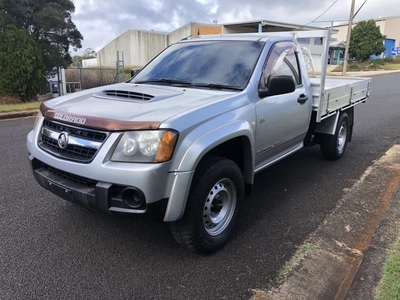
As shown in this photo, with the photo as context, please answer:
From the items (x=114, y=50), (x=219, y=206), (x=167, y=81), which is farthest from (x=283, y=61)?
(x=114, y=50)

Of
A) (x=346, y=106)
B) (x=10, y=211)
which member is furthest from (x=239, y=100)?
(x=346, y=106)

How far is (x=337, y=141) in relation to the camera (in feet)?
18.9

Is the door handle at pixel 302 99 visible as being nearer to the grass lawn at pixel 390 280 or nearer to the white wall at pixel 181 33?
the grass lawn at pixel 390 280

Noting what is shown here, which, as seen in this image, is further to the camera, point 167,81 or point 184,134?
point 167,81

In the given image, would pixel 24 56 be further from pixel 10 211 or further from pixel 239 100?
pixel 239 100

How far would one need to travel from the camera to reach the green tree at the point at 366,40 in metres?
43.8

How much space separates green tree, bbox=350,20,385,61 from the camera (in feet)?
144

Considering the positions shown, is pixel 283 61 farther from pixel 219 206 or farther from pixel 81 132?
pixel 81 132

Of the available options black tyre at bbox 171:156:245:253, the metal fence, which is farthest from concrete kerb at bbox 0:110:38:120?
the metal fence

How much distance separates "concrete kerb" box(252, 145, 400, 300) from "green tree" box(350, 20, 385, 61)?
45.0 metres

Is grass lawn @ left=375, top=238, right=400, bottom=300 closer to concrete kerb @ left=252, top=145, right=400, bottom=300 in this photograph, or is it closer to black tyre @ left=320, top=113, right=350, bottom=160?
concrete kerb @ left=252, top=145, right=400, bottom=300

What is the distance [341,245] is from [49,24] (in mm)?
18906

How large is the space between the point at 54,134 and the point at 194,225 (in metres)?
1.41

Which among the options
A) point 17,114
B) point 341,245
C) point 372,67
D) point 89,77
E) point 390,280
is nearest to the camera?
point 390,280
